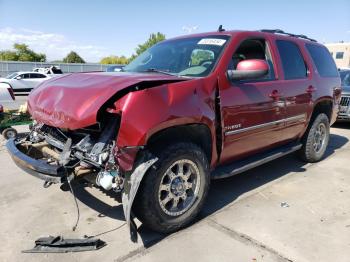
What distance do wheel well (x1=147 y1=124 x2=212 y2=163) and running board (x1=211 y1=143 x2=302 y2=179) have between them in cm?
26

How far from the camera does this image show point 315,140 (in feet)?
19.5

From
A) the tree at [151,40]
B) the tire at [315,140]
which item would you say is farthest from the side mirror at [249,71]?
the tree at [151,40]

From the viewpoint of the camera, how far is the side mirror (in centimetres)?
369

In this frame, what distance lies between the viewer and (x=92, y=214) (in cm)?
384

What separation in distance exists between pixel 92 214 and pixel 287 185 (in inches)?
106

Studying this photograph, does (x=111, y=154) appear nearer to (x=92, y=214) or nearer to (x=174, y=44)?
(x=92, y=214)

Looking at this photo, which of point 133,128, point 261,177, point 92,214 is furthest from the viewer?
point 261,177

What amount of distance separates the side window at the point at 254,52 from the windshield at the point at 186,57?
244 millimetres

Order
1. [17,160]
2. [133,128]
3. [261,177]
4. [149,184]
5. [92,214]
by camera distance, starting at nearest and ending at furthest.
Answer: [133,128] → [149,184] → [17,160] → [92,214] → [261,177]

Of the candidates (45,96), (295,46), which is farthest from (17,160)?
(295,46)

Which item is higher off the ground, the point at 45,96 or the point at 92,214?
the point at 45,96

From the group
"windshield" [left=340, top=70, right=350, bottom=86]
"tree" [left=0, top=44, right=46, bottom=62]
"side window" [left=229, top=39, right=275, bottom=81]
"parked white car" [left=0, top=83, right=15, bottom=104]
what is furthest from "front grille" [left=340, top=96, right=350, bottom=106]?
"tree" [left=0, top=44, right=46, bottom=62]

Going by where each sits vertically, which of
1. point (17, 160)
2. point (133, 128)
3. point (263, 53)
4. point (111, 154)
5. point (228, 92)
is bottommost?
point (17, 160)

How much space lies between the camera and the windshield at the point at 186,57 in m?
3.85
